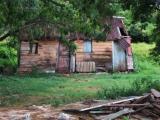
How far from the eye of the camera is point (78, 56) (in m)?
37.2

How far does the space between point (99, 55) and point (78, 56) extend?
1714 millimetres

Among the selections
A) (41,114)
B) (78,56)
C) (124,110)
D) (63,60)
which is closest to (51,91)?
(41,114)

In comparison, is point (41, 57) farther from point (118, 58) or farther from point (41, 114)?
point (41, 114)

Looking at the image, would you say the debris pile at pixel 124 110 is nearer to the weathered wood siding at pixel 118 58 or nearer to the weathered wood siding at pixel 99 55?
the weathered wood siding at pixel 99 55

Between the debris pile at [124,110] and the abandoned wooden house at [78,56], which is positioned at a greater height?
the abandoned wooden house at [78,56]

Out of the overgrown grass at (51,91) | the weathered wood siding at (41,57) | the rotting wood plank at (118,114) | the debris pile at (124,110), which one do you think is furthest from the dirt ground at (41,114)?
the weathered wood siding at (41,57)

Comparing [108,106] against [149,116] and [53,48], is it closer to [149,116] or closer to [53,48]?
[149,116]

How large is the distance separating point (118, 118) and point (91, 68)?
24144 millimetres

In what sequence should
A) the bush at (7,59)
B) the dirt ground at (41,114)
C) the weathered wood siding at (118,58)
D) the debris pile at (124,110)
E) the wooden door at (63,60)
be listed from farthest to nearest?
the weathered wood siding at (118,58)
the wooden door at (63,60)
the bush at (7,59)
the debris pile at (124,110)
the dirt ground at (41,114)

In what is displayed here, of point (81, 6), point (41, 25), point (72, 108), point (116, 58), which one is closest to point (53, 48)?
point (116, 58)

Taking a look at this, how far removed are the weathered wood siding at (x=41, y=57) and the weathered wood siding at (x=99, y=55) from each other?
201 cm

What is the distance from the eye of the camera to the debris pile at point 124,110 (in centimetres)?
1307

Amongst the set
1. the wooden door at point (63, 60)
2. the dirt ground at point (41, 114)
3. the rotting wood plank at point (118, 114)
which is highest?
the wooden door at point (63, 60)

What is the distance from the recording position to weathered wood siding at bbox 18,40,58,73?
3681 centimetres
